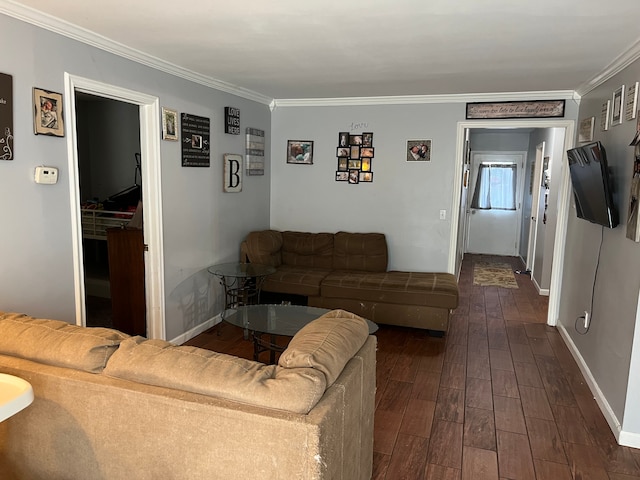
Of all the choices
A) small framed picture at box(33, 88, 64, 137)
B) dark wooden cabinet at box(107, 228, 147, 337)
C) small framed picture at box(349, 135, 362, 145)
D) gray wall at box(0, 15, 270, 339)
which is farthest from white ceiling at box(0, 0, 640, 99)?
dark wooden cabinet at box(107, 228, 147, 337)

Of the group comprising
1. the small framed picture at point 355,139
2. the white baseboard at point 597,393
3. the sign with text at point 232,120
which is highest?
the sign with text at point 232,120

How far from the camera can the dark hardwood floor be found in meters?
2.46

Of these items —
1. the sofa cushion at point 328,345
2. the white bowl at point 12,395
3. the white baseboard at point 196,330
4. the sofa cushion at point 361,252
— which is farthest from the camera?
the sofa cushion at point 361,252

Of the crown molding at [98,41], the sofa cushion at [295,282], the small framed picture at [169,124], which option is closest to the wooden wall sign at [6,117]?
the crown molding at [98,41]

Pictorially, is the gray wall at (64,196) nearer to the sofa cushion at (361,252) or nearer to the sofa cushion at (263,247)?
the sofa cushion at (263,247)

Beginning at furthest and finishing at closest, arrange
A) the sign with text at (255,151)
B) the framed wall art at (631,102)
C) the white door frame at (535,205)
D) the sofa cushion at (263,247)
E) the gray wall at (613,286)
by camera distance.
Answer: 1. the white door frame at (535,205)
2. the sign with text at (255,151)
3. the sofa cushion at (263,247)
4. the framed wall art at (631,102)
5. the gray wall at (613,286)

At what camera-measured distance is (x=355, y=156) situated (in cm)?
510

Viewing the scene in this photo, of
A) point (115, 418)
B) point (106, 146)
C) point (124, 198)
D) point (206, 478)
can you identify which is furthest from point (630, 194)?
point (106, 146)

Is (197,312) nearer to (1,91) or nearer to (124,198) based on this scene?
(124,198)

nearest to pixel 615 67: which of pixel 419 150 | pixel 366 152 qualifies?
pixel 419 150

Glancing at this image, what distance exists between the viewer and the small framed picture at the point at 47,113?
100 inches

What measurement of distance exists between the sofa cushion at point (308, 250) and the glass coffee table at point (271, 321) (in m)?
1.75

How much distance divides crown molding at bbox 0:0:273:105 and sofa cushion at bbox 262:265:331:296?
6.13 ft

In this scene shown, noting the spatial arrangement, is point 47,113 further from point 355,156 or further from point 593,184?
point 593,184
